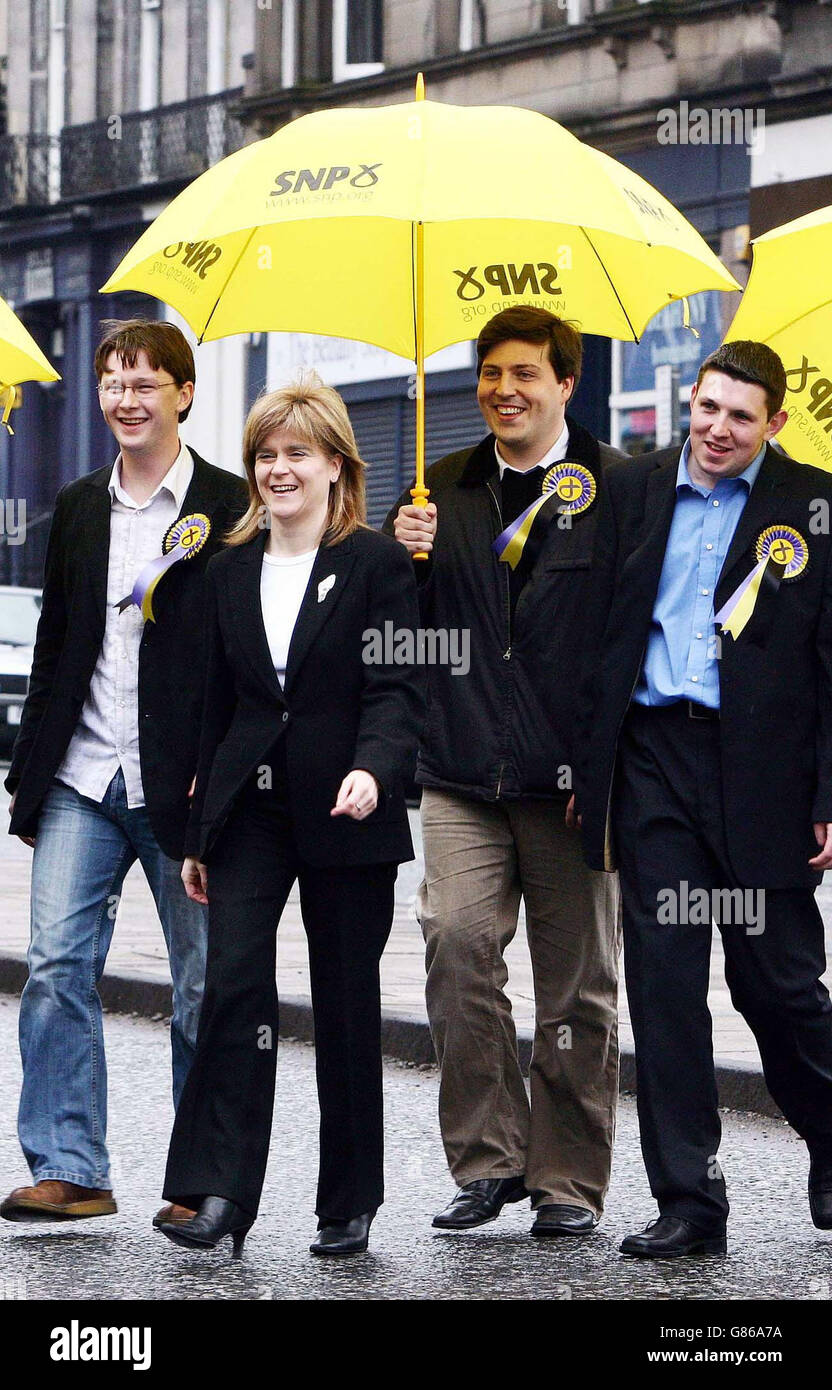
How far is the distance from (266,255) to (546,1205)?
2.47m

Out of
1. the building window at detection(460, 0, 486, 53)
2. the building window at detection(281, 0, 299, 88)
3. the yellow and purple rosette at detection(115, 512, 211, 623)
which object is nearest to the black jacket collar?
the yellow and purple rosette at detection(115, 512, 211, 623)

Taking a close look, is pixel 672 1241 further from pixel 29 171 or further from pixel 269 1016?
pixel 29 171

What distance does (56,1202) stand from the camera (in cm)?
589

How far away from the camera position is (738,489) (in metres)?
5.91

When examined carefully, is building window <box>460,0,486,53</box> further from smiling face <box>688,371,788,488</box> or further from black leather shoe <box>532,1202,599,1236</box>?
black leather shoe <box>532,1202,599,1236</box>

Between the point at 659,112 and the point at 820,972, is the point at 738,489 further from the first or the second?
the point at 659,112

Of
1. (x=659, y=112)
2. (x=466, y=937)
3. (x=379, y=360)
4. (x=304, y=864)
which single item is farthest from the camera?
(x=379, y=360)

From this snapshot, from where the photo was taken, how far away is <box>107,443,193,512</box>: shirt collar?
6092 mm

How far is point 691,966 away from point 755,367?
1.36 m

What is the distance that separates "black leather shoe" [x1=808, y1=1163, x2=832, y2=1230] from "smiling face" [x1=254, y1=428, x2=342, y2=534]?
1864mm

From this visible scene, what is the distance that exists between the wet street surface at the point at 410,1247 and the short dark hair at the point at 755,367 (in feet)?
6.33

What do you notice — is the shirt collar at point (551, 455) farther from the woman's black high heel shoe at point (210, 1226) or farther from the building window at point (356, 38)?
the building window at point (356, 38)

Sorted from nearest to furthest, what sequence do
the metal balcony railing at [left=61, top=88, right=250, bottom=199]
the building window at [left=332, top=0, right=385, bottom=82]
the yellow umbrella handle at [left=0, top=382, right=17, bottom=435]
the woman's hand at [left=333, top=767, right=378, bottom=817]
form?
the woman's hand at [left=333, top=767, right=378, bottom=817] → the yellow umbrella handle at [left=0, top=382, right=17, bottom=435] → the building window at [left=332, top=0, right=385, bottom=82] → the metal balcony railing at [left=61, top=88, right=250, bottom=199]

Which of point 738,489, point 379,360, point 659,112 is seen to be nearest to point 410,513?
point 738,489
